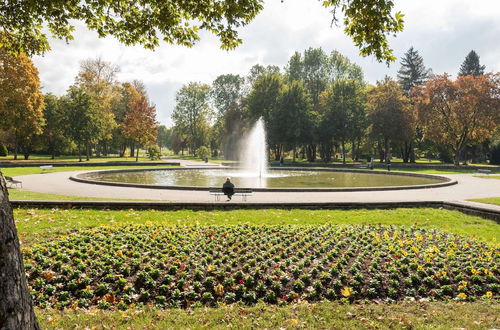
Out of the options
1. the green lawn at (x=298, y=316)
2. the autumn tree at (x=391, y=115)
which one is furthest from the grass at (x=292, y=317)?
the autumn tree at (x=391, y=115)

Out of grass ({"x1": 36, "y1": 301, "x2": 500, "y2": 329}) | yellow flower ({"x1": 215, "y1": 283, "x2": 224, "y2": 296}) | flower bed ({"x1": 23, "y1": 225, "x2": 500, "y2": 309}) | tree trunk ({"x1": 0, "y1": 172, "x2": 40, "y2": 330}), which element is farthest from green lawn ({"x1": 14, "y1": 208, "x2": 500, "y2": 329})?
tree trunk ({"x1": 0, "y1": 172, "x2": 40, "y2": 330})

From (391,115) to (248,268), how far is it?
50356 mm

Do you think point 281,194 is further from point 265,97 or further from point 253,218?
point 265,97

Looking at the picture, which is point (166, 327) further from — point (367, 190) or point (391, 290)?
point (367, 190)

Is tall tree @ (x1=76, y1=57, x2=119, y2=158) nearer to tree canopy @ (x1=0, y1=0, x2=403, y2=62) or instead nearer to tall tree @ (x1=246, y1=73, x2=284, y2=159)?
tall tree @ (x1=246, y1=73, x2=284, y2=159)

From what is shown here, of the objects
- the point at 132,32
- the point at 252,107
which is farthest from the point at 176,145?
the point at 132,32

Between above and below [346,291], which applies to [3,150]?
above

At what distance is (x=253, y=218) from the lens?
38.1 feet

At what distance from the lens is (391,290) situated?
20.2ft

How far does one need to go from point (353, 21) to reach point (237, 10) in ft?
8.38

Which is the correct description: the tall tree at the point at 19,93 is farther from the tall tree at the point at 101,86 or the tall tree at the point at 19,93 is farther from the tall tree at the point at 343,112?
the tall tree at the point at 343,112

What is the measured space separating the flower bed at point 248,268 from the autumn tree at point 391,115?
4633 centimetres

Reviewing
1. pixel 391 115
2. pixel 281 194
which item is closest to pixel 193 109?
pixel 391 115

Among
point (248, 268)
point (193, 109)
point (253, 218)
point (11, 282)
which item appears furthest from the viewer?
point (193, 109)
